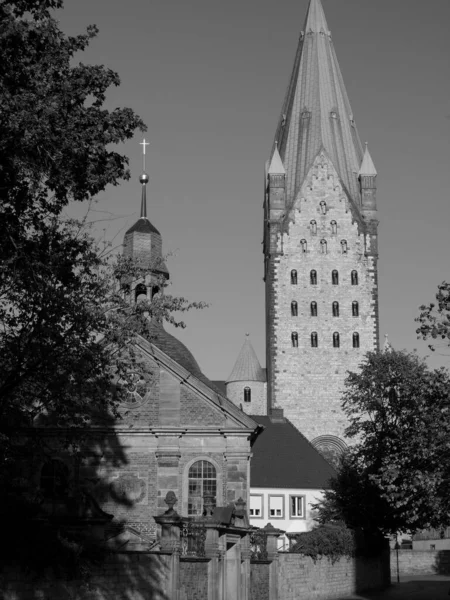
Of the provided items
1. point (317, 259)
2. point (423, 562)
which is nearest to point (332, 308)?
point (317, 259)

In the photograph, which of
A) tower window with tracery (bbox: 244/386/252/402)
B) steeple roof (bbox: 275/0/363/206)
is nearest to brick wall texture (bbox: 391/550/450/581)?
tower window with tracery (bbox: 244/386/252/402)

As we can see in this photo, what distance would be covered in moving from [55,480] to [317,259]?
46.3 metres

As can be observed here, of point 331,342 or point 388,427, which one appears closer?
point 388,427

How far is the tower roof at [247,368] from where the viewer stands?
86.6m

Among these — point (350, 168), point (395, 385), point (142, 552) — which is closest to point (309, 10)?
point (350, 168)

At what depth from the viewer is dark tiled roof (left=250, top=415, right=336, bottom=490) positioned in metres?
57.6

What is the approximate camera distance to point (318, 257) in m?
78.9

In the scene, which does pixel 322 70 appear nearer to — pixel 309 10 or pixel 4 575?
pixel 309 10

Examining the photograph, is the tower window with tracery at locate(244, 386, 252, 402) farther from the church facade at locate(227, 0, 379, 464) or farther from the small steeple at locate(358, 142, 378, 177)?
the small steeple at locate(358, 142, 378, 177)

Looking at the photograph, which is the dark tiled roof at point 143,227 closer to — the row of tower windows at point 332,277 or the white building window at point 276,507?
the white building window at point 276,507

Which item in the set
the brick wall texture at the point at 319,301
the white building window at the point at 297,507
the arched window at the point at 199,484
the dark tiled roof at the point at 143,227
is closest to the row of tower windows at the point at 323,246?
the brick wall texture at the point at 319,301

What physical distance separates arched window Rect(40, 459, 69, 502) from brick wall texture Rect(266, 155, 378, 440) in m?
38.6

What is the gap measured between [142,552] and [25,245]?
945 centimetres

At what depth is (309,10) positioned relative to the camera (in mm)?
94188
